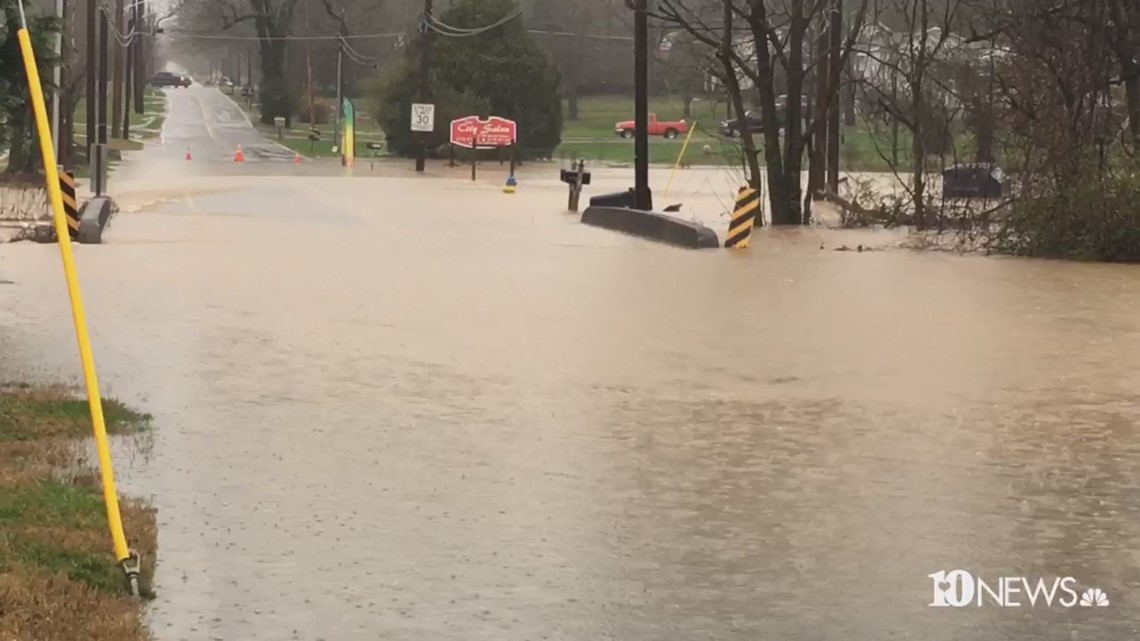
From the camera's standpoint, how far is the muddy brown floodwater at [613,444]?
6703mm

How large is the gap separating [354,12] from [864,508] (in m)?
103

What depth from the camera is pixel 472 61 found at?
6750 centimetres

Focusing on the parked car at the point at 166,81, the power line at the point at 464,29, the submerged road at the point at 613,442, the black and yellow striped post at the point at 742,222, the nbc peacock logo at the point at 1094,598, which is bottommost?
the nbc peacock logo at the point at 1094,598

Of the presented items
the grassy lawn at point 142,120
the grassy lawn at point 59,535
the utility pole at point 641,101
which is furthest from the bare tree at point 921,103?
the grassy lawn at point 142,120

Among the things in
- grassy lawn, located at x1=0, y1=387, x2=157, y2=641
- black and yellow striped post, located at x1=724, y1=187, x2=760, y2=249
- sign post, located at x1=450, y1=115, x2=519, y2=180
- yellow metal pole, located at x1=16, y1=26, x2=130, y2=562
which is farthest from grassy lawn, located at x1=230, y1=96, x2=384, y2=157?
yellow metal pole, located at x1=16, y1=26, x2=130, y2=562

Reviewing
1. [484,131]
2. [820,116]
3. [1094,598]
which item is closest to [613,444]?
[1094,598]

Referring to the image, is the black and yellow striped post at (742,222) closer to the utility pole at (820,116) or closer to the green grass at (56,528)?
the utility pole at (820,116)

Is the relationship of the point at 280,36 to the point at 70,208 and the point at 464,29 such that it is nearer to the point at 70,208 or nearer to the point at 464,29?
the point at 464,29

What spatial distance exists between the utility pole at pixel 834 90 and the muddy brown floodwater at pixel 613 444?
1120 cm

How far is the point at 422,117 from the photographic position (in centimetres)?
5884

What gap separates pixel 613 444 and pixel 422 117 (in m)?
49.7

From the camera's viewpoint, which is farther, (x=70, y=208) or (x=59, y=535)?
(x=70, y=208)

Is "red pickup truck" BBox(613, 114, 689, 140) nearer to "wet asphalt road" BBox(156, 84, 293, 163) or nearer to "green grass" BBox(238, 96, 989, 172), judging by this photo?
"green grass" BBox(238, 96, 989, 172)

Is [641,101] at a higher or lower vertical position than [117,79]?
lower
